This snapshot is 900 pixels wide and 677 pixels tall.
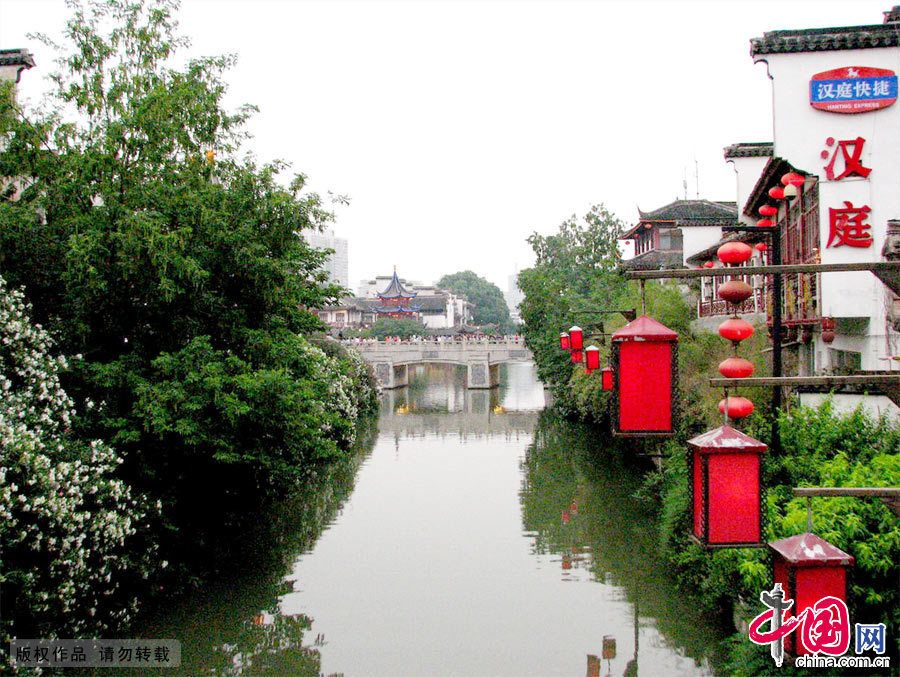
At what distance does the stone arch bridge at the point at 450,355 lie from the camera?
159 ft

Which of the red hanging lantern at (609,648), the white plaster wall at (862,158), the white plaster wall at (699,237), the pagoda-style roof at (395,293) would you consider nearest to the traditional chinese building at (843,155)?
the white plaster wall at (862,158)

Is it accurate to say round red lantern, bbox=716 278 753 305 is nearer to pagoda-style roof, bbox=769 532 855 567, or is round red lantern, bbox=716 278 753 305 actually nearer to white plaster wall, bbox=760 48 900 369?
pagoda-style roof, bbox=769 532 855 567

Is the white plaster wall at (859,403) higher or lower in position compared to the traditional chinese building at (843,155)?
lower

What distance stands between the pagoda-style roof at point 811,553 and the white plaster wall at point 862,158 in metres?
7.48

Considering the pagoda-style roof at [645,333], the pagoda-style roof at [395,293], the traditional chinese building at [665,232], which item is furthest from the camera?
the pagoda-style roof at [395,293]

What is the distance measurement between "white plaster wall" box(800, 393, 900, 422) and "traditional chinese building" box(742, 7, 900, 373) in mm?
480

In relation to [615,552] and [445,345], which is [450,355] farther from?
[615,552]

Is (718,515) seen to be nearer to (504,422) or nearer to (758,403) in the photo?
(758,403)

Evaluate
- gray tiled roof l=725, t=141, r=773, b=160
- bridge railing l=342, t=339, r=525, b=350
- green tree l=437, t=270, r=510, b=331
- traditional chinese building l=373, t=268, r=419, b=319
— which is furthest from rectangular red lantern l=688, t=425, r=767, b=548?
green tree l=437, t=270, r=510, b=331

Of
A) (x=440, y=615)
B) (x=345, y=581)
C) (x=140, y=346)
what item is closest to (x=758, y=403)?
(x=440, y=615)

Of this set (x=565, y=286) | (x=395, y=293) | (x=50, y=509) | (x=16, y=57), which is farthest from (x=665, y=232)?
(x=395, y=293)

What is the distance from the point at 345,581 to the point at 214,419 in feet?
11.9

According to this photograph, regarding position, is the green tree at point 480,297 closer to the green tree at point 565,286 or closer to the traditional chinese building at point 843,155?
the green tree at point 565,286

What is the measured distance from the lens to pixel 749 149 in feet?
63.6
